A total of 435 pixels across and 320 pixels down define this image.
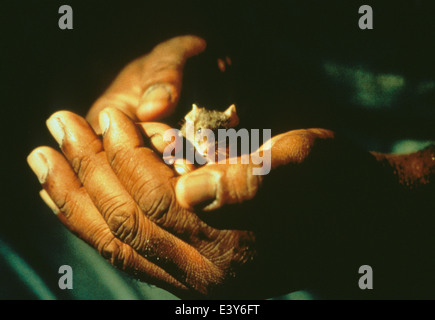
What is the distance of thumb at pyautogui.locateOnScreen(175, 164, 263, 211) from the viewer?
78cm

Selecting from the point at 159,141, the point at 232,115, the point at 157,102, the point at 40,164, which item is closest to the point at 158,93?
the point at 157,102

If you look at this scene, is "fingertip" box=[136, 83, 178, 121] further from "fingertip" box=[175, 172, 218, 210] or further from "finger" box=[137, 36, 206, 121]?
"fingertip" box=[175, 172, 218, 210]

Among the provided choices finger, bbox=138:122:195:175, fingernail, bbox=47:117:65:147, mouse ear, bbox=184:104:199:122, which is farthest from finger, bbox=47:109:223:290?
mouse ear, bbox=184:104:199:122

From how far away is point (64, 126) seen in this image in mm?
1078

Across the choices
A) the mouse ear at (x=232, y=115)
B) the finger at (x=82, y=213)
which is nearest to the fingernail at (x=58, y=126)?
the finger at (x=82, y=213)

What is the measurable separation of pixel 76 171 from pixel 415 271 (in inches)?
61.1

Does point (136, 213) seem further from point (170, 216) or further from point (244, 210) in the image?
point (244, 210)

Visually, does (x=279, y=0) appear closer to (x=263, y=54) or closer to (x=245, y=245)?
(x=263, y=54)

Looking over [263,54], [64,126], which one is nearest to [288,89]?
[263,54]

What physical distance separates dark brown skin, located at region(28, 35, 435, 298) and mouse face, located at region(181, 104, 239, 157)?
34 centimetres

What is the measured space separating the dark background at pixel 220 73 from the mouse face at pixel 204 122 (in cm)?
7

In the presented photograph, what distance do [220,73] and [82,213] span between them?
919 millimetres

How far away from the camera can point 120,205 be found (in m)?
A: 1.02

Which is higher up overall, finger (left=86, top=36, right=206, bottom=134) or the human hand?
finger (left=86, top=36, right=206, bottom=134)
